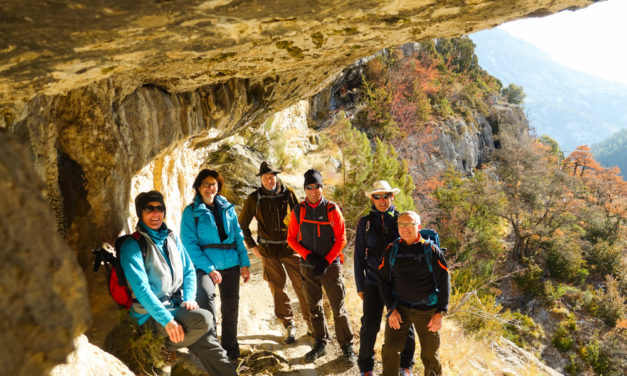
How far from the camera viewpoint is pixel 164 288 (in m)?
2.71

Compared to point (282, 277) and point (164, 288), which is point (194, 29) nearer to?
point (164, 288)

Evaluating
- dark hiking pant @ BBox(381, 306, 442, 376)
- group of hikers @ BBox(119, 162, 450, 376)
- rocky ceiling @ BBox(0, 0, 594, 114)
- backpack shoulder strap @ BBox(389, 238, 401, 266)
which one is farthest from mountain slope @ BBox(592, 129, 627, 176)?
rocky ceiling @ BBox(0, 0, 594, 114)

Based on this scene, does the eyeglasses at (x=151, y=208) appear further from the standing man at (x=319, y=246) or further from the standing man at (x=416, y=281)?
the standing man at (x=416, y=281)

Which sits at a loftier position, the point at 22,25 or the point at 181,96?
the point at 22,25

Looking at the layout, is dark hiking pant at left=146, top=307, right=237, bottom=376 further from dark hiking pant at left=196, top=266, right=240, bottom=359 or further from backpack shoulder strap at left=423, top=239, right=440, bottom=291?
backpack shoulder strap at left=423, top=239, right=440, bottom=291

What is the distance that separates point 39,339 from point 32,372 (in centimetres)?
10

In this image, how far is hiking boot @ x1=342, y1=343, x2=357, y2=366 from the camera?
3.92 meters

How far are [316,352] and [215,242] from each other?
1.72m

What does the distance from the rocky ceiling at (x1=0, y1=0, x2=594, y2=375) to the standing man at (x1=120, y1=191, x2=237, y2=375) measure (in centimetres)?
43

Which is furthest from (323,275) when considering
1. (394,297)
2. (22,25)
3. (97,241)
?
(22,25)

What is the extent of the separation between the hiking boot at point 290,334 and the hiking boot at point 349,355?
739 mm

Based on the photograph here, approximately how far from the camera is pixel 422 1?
76.2 inches

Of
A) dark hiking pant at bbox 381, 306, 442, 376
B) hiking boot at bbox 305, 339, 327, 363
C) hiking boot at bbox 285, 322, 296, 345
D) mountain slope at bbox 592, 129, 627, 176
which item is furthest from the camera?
mountain slope at bbox 592, 129, 627, 176

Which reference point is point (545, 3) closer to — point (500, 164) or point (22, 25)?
point (22, 25)
